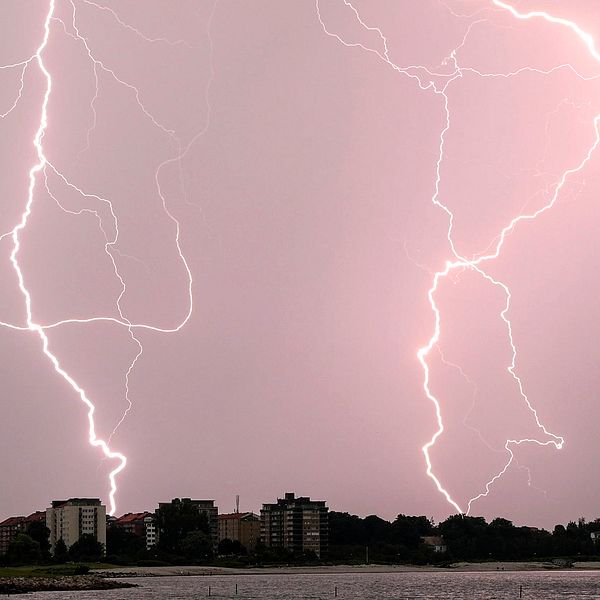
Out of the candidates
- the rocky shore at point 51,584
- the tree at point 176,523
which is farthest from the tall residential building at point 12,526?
the rocky shore at point 51,584

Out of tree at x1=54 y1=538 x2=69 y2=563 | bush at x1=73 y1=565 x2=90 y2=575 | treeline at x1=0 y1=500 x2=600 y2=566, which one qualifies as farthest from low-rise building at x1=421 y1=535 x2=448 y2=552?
bush at x1=73 y1=565 x2=90 y2=575

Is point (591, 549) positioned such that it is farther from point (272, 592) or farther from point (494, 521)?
point (272, 592)

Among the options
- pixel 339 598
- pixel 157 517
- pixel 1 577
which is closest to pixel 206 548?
pixel 157 517

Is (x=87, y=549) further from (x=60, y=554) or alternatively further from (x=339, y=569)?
(x=339, y=569)

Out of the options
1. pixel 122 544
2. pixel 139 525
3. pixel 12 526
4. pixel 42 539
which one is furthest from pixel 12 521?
pixel 42 539

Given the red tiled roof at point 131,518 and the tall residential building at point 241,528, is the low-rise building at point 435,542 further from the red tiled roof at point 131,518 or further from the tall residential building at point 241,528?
the red tiled roof at point 131,518

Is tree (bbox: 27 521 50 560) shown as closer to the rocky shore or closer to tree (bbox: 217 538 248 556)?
the rocky shore
